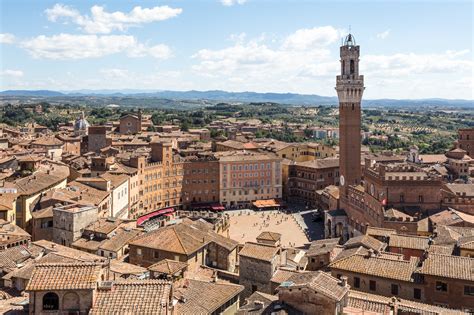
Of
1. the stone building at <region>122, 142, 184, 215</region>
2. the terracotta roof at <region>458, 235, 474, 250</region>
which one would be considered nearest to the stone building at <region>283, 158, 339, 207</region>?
the stone building at <region>122, 142, 184, 215</region>

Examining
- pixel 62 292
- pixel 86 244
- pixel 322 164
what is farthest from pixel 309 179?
pixel 62 292

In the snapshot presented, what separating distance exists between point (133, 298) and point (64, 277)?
2729 millimetres

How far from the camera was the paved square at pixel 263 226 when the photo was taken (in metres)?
74.9

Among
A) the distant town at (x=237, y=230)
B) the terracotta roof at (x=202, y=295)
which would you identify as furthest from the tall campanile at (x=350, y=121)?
the terracotta roof at (x=202, y=295)

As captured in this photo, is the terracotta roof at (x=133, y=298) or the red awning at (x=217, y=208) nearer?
the terracotta roof at (x=133, y=298)

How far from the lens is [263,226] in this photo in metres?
85.0

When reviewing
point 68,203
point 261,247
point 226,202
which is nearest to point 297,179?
point 226,202

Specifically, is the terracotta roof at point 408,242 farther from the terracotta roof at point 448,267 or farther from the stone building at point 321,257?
the terracotta roof at point 448,267

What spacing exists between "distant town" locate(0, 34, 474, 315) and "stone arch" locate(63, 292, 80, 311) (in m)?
0.04

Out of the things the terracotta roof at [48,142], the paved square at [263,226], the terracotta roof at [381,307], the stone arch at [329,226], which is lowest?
the paved square at [263,226]

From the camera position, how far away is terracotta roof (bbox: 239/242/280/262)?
123 feet

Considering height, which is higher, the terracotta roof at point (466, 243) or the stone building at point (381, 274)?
the terracotta roof at point (466, 243)

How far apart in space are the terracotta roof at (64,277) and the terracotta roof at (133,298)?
0.57 m

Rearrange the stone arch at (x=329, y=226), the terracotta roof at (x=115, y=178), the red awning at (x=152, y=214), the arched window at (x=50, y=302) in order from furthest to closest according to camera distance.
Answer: the red awning at (x=152, y=214) → the stone arch at (x=329, y=226) → the terracotta roof at (x=115, y=178) → the arched window at (x=50, y=302)
